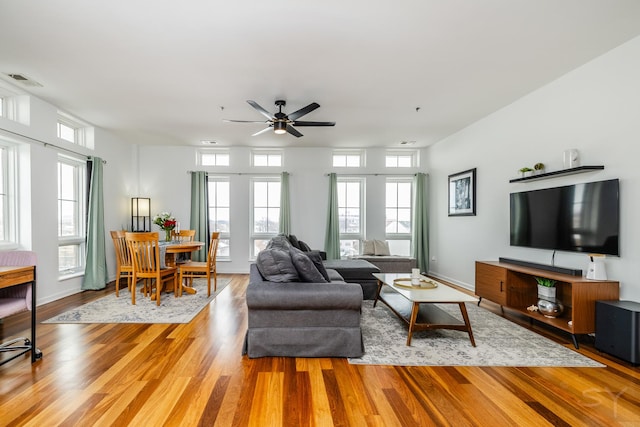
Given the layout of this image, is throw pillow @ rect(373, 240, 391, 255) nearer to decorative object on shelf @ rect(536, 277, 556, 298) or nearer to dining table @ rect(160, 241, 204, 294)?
decorative object on shelf @ rect(536, 277, 556, 298)

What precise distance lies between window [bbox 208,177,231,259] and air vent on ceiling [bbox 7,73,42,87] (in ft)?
10.8

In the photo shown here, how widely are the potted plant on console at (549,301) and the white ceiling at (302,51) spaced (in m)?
2.32

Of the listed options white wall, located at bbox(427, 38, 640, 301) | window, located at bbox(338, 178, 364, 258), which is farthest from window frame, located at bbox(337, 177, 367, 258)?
white wall, located at bbox(427, 38, 640, 301)

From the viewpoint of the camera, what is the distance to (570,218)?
315 cm

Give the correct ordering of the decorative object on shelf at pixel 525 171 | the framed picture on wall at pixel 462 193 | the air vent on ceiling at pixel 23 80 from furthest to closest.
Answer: the framed picture on wall at pixel 462 193
the decorative object on shelf at pixel 525 171
the air vent on ceiling at pixel 23 80

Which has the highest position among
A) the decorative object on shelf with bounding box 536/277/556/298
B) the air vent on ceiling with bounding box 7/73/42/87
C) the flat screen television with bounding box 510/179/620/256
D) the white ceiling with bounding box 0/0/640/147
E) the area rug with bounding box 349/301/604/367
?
the white ceiling with bounding box 0/0/640/147

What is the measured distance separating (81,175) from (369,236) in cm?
555

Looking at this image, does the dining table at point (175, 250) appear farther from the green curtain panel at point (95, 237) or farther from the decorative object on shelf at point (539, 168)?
the decorative object on shelf at point (539, 168)

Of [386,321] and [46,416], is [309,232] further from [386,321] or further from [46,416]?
[46,416]

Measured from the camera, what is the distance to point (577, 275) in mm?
2920

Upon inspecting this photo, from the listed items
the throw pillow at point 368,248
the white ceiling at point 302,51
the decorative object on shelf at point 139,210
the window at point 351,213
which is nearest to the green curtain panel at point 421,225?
the throw pillow at point 368,248

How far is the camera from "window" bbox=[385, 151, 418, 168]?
22.3ft

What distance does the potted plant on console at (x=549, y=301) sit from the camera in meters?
3.10

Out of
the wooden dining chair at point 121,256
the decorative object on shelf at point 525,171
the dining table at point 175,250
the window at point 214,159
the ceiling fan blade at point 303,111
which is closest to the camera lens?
the ceiling fan blade at point 303,111
